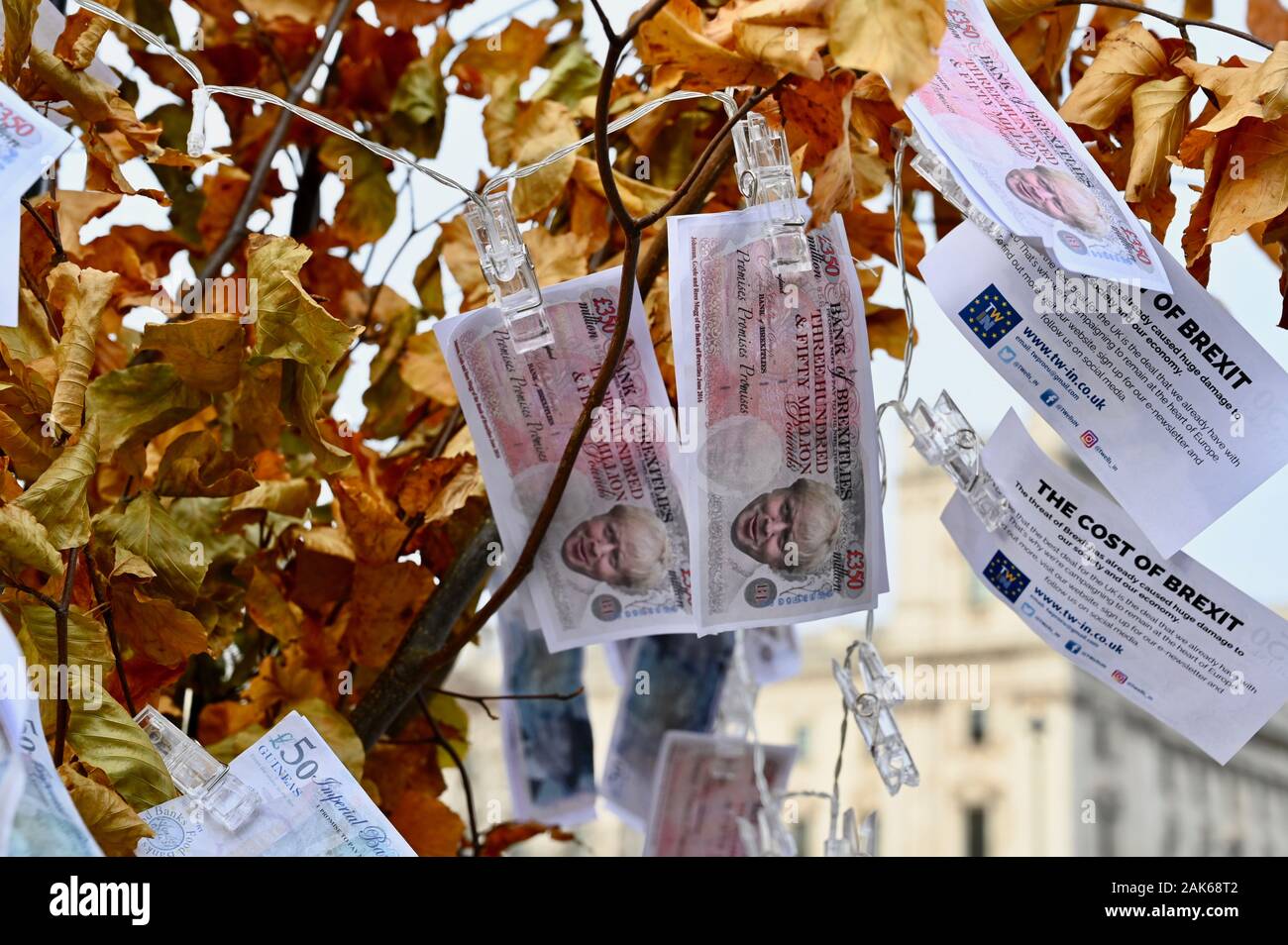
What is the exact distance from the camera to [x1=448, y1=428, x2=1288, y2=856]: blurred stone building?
1552 cm

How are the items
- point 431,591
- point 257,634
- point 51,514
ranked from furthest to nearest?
point 257,634, point 431,591, point 51,514

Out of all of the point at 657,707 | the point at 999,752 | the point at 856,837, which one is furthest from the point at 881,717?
the point at 999,752

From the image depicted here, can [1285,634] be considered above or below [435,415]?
below

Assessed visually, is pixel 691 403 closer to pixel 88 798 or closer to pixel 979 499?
pixel 979 499

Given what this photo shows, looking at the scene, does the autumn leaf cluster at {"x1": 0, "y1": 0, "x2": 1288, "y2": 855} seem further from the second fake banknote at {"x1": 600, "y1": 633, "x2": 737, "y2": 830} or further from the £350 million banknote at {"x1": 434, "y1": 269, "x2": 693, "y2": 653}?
the second fake banknote at {"x1": 600, "y1": 633, "x2": 737, "y2": 830}

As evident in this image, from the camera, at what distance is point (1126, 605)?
583 mm

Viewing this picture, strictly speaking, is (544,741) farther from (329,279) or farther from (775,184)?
(775,184)

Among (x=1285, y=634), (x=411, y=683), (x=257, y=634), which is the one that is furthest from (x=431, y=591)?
(x=1285, y=634)

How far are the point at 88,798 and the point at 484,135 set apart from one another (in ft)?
1.46

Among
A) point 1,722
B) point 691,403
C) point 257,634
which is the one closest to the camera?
point 1,722

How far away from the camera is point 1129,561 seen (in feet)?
1.89

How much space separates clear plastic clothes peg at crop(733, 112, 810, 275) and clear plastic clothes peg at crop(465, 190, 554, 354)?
95 millimetres

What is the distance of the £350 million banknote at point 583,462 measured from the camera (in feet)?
1.93

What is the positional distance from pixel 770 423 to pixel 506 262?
13 cm
